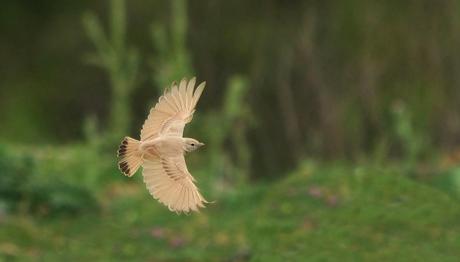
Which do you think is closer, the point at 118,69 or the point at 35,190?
the point at 35,190

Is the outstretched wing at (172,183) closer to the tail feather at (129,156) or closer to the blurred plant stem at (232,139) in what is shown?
the tail feather at (129,156)

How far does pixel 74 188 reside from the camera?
6102 mm

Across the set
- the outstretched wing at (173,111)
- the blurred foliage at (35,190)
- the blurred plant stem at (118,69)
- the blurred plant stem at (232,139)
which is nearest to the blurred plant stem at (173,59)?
the blurred plant stem at (118,69)

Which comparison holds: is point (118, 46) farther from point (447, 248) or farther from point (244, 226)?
point (447, 248)

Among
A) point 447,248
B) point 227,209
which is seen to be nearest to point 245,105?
point 227,209

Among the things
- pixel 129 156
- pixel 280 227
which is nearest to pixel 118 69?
pixel 280 227

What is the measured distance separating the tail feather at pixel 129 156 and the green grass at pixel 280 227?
2.88m

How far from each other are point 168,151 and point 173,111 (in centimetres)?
15

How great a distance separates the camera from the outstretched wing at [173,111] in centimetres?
204

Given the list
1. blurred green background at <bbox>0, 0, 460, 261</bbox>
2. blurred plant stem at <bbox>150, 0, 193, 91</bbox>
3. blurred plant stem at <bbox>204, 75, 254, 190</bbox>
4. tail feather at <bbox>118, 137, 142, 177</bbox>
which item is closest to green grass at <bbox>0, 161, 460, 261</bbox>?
blurred green background at <bbox>0, 0, 460, 261</bbox>

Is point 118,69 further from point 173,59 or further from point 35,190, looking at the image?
point 35,190

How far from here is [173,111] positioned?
2.10 m

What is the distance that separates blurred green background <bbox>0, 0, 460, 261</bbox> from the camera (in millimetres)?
5316

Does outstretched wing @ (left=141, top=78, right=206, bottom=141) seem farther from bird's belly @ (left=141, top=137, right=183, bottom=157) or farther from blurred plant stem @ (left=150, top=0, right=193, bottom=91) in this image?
blurred plant stem @ (left=150, top=0, right=193, bottom=91)
